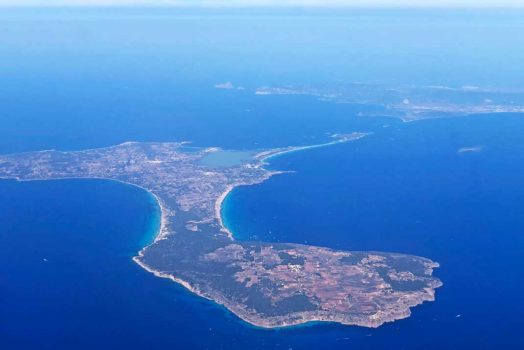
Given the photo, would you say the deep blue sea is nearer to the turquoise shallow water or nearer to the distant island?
the turquoise shallow water

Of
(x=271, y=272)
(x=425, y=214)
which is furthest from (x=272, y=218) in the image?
(x=425, y=214)

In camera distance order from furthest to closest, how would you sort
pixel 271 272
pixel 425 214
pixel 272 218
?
1. pixel 425 214
2. pixel 272 218
3. pixel 271 272

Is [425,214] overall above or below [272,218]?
above

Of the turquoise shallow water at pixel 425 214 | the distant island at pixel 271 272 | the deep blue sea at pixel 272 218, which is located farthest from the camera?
the distant island at pixel 271 272

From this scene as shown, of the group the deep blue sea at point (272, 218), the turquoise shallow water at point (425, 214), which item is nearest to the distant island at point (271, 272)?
the deep blue sea at point (272, 218)

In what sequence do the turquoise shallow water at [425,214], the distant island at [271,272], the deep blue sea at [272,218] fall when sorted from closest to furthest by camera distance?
1. the deep blue sea at [272,218]
2. the turquoise shallow water at [425,214]
3. the distant island at [271,272]

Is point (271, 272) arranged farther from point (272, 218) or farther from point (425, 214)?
point (425, 214)

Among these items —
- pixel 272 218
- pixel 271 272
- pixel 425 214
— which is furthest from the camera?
pixel 425 214

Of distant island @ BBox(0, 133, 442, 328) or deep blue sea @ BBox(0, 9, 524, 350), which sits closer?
deep blue sea @ BBox(0, 9, 524, 350)

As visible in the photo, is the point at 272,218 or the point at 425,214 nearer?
the point at 272,218

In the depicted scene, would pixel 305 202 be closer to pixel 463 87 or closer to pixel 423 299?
pixel 423 299

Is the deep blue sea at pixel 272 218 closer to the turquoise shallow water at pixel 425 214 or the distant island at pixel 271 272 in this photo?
the turquoise shallow water at pixel 425 214

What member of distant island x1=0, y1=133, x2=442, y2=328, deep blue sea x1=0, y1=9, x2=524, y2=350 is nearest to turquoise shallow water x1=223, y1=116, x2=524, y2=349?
deep blue sea x1=0, y1=9, x2=524, y2=350
